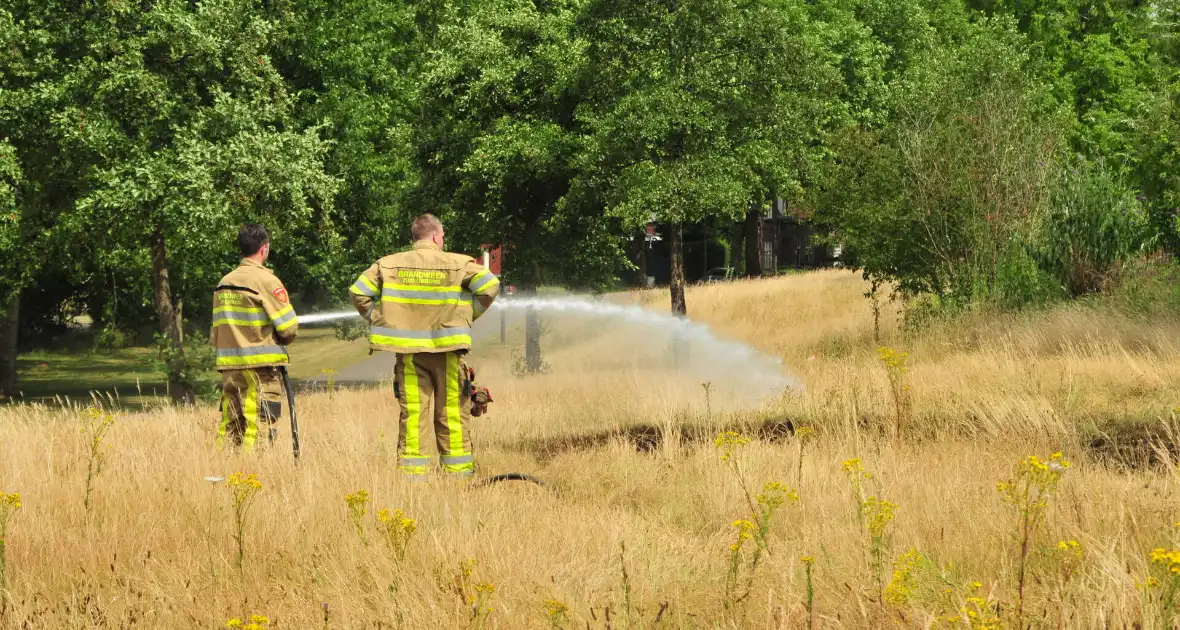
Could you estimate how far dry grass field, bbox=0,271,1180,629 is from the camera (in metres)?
4.29

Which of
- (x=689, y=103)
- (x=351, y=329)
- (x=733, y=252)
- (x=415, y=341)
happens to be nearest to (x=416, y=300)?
(x=415, y=341)

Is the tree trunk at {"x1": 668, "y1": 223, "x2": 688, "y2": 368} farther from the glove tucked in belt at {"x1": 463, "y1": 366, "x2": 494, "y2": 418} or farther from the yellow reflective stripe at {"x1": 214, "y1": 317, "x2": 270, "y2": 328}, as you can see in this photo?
the yellow reflective stripe at {"x1": 214, "y1": 317, "x2": 270, "y2": 328}

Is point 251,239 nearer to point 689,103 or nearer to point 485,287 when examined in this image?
point 485,287

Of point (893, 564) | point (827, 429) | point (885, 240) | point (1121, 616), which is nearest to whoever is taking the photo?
point (1121, 616)

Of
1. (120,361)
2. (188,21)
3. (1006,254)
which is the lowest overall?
(120,361)

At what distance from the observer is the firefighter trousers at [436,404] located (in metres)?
7.20

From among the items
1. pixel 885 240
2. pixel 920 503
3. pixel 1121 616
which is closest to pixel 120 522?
pixel 920 503

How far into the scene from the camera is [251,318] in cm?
769

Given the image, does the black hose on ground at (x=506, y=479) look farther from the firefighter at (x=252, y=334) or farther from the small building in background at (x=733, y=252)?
the small building in background at (x=733, y=252)

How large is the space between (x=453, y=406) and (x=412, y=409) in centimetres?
26

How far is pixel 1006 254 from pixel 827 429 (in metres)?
8.81

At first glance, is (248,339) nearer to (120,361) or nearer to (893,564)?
(893,564)

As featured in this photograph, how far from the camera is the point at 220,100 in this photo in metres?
16.3

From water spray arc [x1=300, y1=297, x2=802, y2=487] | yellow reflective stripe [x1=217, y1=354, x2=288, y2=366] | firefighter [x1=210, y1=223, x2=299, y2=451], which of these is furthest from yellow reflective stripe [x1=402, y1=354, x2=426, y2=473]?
water spray arc [x1=300, y1=297, x2=802, y2=487]
